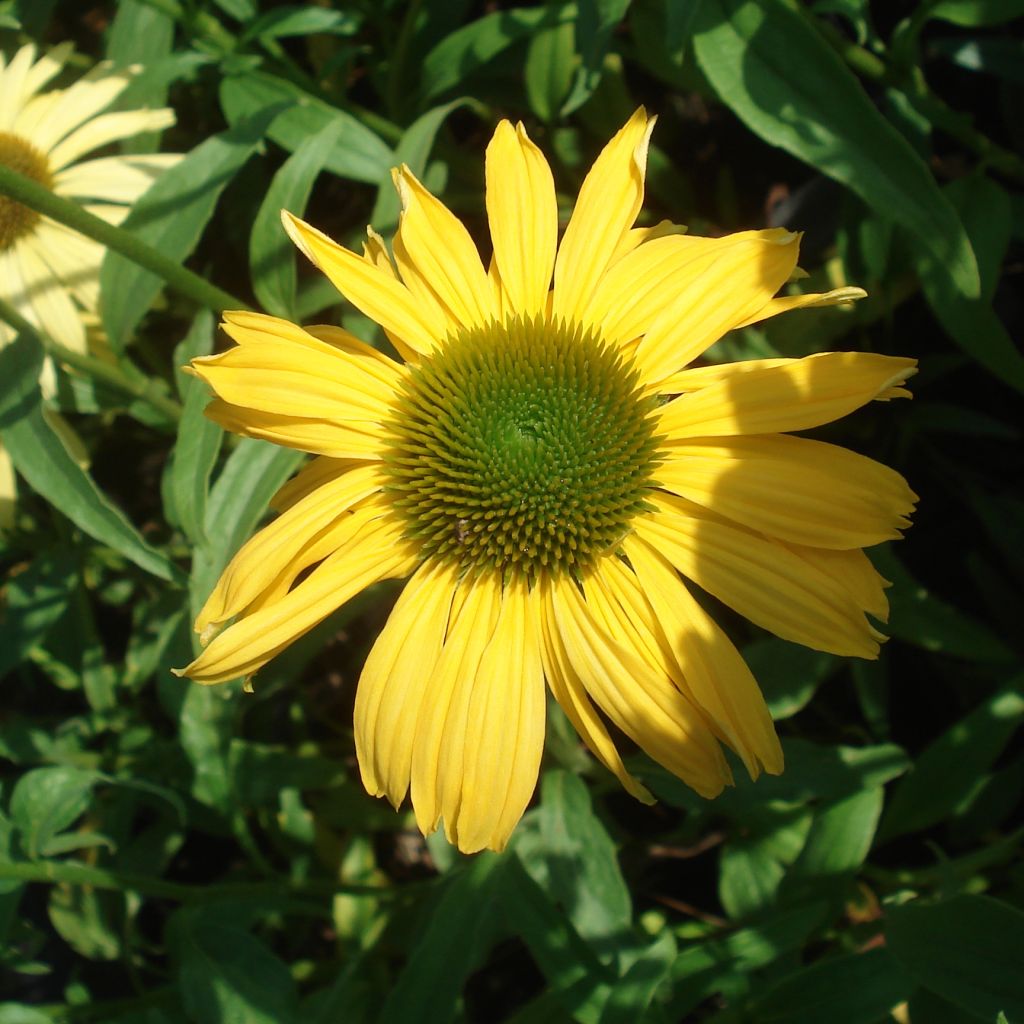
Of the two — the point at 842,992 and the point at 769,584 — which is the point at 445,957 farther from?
the point at 769,584

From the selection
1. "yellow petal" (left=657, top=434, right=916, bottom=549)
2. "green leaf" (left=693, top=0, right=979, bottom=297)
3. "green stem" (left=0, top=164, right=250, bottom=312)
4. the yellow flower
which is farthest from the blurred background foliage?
"yellow petal" (left=657, top=434, right=916, bottom=549)

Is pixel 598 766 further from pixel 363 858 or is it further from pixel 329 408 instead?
pixel 329 408

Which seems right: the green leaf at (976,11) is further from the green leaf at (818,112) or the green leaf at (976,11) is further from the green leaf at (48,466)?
the green leaf at (48,466)

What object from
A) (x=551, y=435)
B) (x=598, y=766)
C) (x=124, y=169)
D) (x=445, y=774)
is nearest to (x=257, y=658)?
(x=445, y=774)

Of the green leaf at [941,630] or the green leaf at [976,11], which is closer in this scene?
the green leaf at [976,11]

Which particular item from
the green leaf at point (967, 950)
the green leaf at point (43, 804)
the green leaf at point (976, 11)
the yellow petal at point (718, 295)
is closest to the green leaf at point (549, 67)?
the green leaf at point (976, 11)

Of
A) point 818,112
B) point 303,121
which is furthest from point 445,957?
point 303,121
